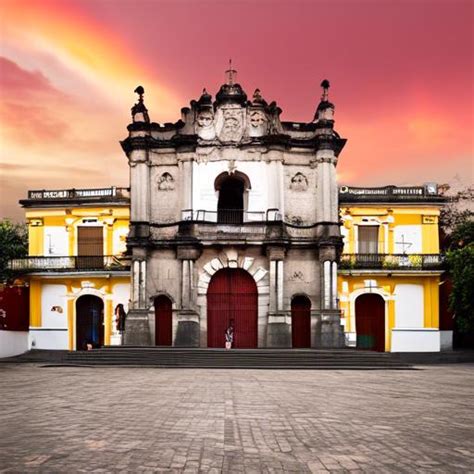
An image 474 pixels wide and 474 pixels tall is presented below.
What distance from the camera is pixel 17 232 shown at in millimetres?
52031

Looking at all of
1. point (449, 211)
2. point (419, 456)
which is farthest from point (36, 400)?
point (449, 211)

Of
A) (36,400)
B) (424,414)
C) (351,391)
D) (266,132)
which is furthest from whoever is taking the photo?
(266,132)

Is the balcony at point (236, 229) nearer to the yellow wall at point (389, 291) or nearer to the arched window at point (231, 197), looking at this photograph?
the arched window at point (231, 197)

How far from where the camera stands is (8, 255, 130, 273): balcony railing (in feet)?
143

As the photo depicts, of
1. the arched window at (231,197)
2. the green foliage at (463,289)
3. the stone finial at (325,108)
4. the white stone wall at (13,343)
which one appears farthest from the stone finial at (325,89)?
the white stone wall at (13,343)

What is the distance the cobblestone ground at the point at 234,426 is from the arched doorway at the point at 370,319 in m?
23.5

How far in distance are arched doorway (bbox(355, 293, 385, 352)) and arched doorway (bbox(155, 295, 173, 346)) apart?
14.1 meters

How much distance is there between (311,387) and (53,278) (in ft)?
90.5

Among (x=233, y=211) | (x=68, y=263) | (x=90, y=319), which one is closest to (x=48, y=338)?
(x=90, y=319)

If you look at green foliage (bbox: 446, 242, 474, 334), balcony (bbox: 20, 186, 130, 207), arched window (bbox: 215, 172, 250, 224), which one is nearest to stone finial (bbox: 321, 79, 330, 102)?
arched window (bbox: 215, 172, 250, 224)

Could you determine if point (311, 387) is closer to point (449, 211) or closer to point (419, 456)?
point (419, 456)

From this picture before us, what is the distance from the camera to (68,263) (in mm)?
44000

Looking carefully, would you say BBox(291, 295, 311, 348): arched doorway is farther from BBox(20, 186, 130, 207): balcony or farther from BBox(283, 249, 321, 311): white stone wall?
BBox(20, 186, 130, 207): balcony

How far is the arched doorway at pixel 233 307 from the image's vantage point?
34.0 m
